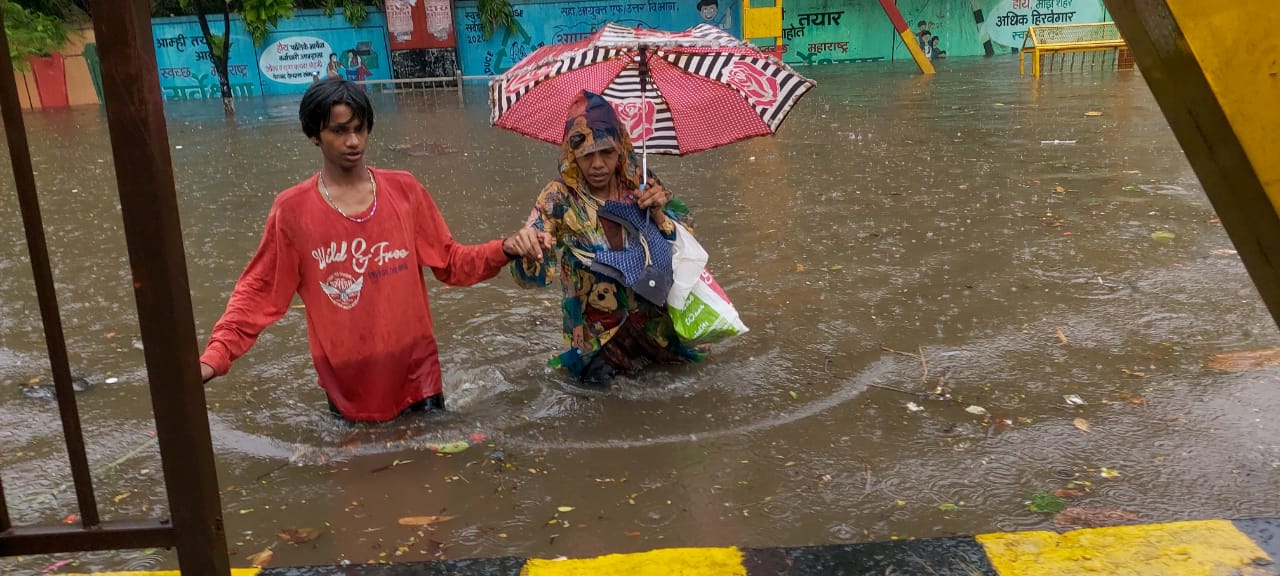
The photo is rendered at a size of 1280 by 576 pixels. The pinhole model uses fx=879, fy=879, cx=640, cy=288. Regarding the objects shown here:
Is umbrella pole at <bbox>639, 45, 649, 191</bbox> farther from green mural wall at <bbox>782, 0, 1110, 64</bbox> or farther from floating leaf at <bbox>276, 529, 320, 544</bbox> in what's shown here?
green mural wall at <bbox>782, 0, 1110, 64</bbox>

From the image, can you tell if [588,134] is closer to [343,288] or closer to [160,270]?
[343,288]

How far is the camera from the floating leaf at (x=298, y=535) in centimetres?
270

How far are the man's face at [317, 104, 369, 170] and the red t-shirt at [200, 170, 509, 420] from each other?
0.16 m

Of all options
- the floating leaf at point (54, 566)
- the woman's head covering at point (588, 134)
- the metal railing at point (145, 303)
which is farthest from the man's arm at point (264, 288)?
the metal railing at point (145, 303)

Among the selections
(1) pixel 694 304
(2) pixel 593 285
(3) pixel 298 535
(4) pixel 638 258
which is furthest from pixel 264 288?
(1) pixel 694 304

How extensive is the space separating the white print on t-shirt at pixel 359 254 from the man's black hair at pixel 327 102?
0.40 meters

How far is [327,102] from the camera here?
9.69 feet

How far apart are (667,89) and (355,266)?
1.71 meters

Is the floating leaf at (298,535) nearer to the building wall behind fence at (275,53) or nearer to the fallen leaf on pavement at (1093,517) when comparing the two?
the fallen leaf on pavement at (1093,517)

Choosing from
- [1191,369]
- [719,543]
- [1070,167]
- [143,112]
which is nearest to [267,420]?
[719,543]

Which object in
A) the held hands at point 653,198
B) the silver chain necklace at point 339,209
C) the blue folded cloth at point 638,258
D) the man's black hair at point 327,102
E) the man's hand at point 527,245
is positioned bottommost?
the blue folded cloth at point 638,258

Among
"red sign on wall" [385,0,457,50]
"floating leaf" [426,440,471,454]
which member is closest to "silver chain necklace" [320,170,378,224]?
"floating leaf" [426,440,471,454]

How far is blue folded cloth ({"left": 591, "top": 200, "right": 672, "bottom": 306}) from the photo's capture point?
357 cm

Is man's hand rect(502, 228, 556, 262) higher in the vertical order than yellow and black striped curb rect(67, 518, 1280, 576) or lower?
higher
